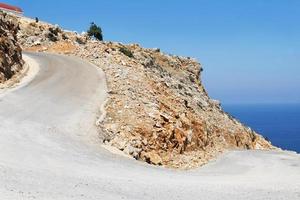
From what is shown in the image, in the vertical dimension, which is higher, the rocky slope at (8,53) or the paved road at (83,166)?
the rocky slope at (8,53)

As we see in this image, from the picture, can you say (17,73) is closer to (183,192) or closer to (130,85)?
(130,85)

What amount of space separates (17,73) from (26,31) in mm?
18447

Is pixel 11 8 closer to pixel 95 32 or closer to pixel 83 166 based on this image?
pixel 95 32

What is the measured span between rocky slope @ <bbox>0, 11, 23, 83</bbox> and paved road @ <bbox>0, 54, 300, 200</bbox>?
1.98m

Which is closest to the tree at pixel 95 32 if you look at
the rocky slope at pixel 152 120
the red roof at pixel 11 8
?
the rocky slope at pixel 152 120

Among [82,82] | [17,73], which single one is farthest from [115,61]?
[17,73]

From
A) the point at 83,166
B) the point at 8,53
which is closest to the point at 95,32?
the point at 8,53

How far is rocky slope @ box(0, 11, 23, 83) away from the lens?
102 feet

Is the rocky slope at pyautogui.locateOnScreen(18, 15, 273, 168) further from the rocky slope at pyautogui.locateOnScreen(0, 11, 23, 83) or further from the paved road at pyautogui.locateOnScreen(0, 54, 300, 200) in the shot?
the rocky slope at pyautogui.locateOnScreen(0, 11, 23, 83)

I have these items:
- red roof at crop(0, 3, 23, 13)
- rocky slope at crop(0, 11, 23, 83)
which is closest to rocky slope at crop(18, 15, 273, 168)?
rocky slope at crop(0, 11, 23, 83)

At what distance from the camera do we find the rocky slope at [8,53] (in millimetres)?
31169

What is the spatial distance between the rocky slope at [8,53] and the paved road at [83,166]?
198cm

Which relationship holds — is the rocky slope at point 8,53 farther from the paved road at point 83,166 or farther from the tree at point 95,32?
the tree at point 95,32

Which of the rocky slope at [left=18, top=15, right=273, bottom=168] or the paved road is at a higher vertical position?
the rocky slope at [left=18, top=15, right=273, bottom=168]
